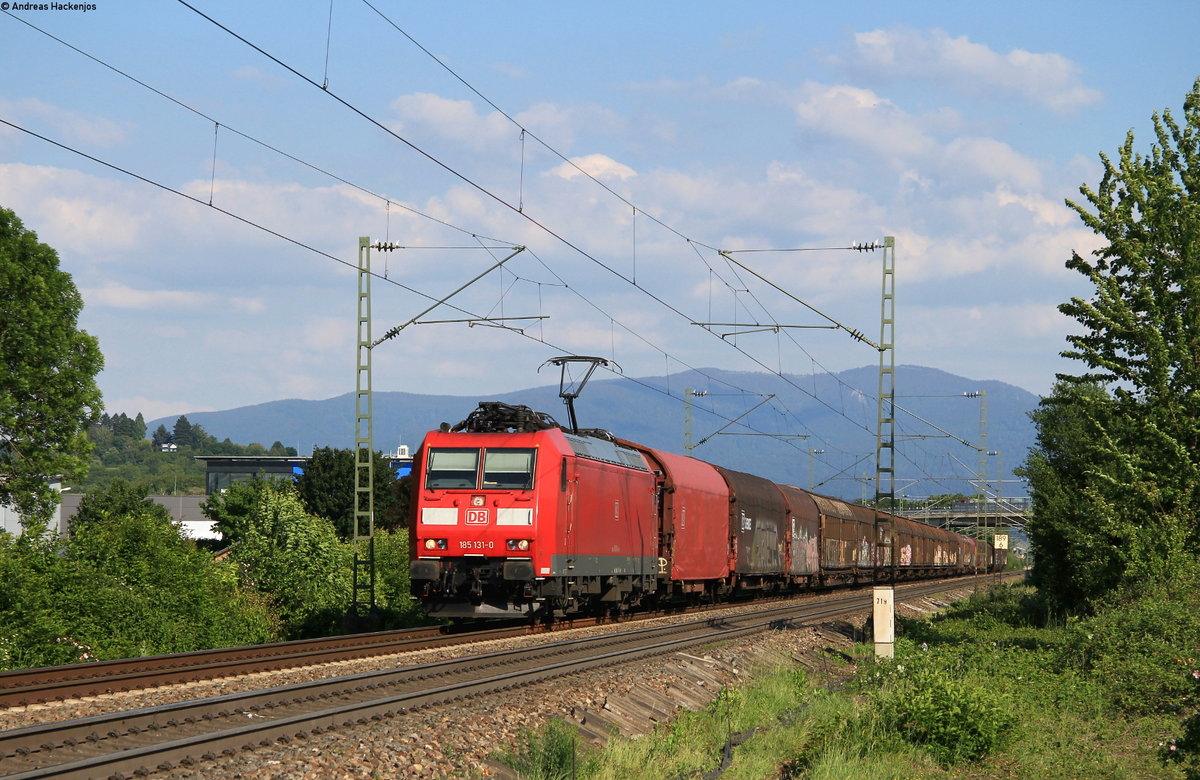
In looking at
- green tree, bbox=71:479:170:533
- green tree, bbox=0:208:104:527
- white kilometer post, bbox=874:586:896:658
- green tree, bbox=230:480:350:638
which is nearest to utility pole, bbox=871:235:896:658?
white kilometer post, bbox=874:586:896:658

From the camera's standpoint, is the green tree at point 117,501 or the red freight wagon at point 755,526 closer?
the red freight wagon at point 755,526

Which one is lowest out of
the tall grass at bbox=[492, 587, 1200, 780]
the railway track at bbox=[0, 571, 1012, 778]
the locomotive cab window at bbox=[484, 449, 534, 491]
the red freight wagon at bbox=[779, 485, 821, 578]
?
the tall grass at bbox=[492, 587, 1200, 780]

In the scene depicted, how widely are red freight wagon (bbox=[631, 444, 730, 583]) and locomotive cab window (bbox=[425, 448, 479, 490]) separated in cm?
784

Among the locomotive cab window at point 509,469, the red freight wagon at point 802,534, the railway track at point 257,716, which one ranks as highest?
the locomotive cab window at point 509,469

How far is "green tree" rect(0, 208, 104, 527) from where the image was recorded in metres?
47.7

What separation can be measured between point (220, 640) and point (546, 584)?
736cm

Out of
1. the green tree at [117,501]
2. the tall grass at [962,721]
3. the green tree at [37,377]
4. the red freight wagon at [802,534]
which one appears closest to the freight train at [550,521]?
the tall grass at [962,721]

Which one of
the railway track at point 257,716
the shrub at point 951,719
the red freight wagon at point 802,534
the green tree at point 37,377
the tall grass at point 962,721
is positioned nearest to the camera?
the railway track at point 257,716

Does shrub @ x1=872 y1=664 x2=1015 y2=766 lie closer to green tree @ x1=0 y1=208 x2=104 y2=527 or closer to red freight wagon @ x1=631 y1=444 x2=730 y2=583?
red freight wagon @ x1=631 y1=444 x2=730 y2=583

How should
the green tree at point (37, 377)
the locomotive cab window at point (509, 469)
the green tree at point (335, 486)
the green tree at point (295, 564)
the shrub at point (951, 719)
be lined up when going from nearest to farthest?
the shrub at point (951, 719) < the locomotive cab window at point (509, 469) < the green tree at point (295, 564) < the green tree at point (37, 377) < the green tree at point (335, 486)

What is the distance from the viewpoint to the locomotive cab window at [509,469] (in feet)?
78.7

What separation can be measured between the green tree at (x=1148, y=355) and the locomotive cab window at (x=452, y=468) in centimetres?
1112

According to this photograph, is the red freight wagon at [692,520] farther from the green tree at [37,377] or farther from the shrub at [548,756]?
the green tree at [37,377]

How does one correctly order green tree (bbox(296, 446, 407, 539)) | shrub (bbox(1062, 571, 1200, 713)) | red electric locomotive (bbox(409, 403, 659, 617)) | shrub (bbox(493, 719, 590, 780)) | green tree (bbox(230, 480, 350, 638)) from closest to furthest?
1. shrub (bbox(493, 719, 590, 780))
2. shrub (bbox(1062, 571, 1200, 713))
3. red electric locomotive (bbox(409, 403, 659, 617))
4. green tree (bbox(230, 480, 350, 638))
5. green tree (bbox(296, 446, 407, 539))
